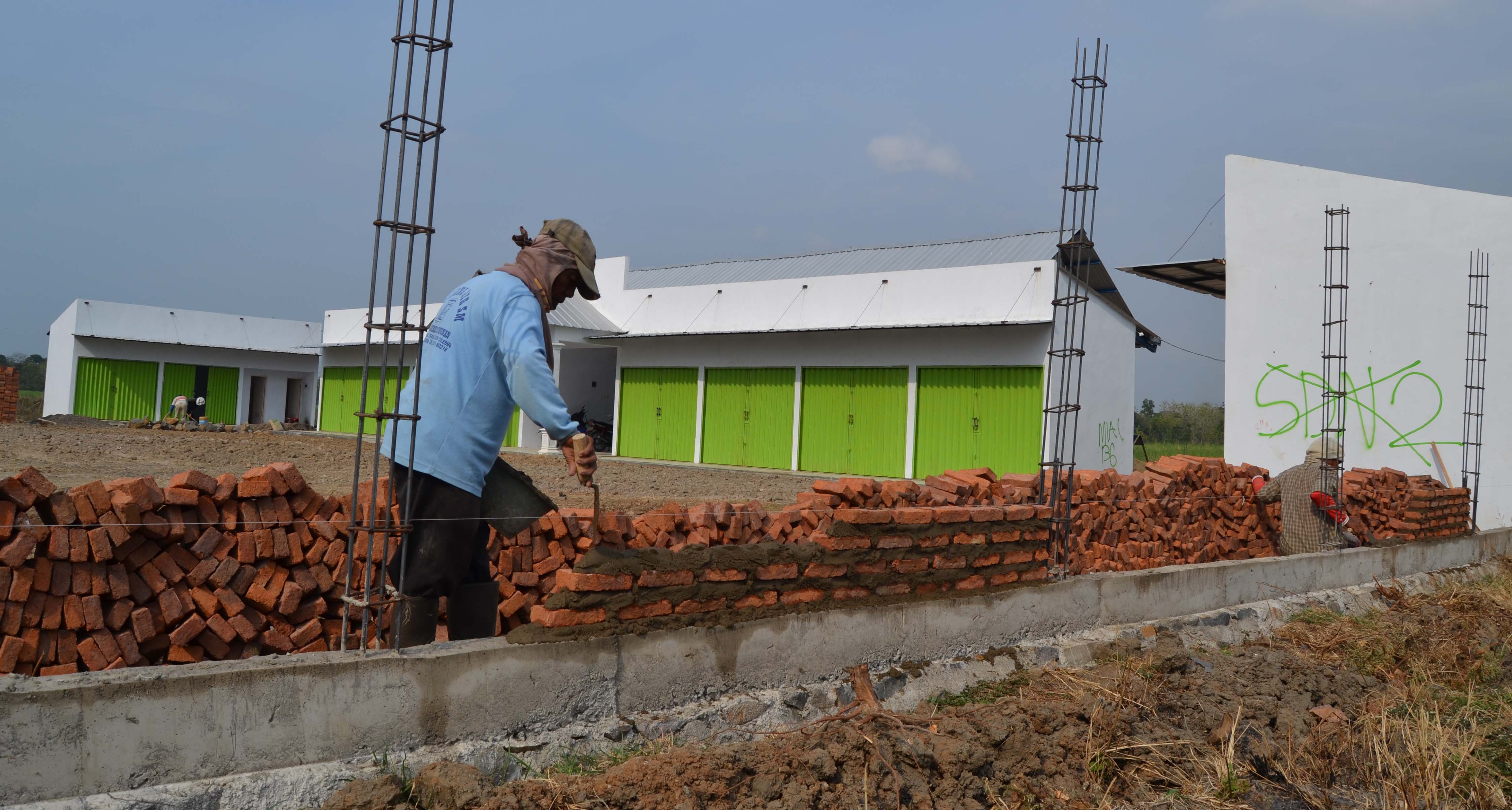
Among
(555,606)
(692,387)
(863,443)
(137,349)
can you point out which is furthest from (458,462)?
(137,349)

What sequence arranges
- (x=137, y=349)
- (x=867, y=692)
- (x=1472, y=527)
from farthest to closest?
(x=137, y=349)
(x=1472, y=527)
(x=867, y=692)

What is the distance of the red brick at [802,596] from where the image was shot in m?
4.59

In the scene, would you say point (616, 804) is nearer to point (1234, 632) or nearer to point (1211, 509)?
point (1234, 632)

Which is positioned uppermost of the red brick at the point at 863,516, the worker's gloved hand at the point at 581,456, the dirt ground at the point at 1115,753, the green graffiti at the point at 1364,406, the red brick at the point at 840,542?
the green graffiti at the point at 1364,406

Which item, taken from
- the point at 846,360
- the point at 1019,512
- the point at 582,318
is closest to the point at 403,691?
the point at 1019,512

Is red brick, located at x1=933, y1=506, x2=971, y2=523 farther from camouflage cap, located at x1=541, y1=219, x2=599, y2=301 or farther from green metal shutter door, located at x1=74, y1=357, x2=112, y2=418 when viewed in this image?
green metal shutter door, located at x1=74, y1=357, x2=112, y2=418

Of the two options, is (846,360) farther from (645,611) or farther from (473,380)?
(473,380)

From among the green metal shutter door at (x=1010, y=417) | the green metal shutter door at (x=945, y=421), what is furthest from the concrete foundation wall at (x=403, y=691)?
the green metal shutter door at (x=945, y=421)

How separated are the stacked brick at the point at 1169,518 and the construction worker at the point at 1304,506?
0.13 metres

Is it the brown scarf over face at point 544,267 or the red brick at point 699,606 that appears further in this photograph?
the red brick at point 699,606

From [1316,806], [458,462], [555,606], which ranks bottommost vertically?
[1316,806]

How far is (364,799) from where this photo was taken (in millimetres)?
2990

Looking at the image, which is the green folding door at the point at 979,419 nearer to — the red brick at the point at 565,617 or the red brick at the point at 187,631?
the red brick at the point at 565,617

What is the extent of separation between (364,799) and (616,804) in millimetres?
748
